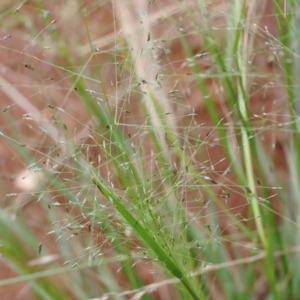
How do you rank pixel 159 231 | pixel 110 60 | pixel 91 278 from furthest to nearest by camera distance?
1. pixel 110 60
2. pixel 91 278
3. pixel 159 231

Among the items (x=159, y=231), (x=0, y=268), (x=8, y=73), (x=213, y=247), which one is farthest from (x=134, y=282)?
(x=8, y=73)

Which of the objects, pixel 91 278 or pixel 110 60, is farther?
pixel 110 60

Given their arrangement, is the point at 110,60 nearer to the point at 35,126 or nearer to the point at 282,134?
the point at 35,126

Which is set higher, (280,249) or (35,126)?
(35,126)

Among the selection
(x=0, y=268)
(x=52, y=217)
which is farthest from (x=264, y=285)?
(x=0, y=268)

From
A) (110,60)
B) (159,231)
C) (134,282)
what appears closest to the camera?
(159,231)

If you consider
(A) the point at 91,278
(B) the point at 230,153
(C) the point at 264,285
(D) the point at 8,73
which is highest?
(D) the point at 8,73

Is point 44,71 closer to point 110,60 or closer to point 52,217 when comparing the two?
point 110,60
